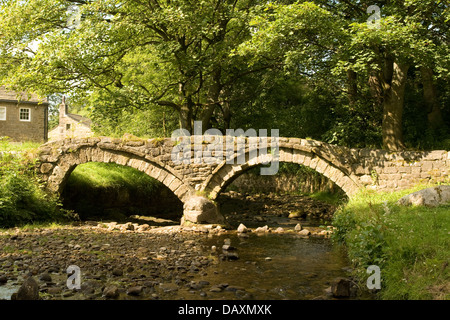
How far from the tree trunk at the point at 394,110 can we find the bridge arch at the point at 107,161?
639cm

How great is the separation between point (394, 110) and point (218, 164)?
5.78 meters

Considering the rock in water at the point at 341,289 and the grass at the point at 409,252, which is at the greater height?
the grass at the point at 409,252

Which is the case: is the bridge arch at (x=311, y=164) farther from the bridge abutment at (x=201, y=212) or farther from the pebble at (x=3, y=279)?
the pebble at (x=3, y=279)

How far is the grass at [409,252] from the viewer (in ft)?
15.8

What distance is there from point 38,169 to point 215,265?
812 cm

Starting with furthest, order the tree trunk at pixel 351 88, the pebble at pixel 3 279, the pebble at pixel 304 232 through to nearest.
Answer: the tree trunk at pixel 351 88 < the pebble at pixel 304 232 < the pebble at pixel 3 279

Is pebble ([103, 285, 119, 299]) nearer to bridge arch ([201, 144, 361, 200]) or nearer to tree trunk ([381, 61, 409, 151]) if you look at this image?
bridge arch ([201, 144, 361, 200])

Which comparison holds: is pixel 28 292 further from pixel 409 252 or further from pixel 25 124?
pixel 25 124

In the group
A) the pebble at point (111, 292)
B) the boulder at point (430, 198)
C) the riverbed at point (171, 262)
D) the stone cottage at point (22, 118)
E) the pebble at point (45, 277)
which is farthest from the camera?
the stone cottage at point (22, 118)

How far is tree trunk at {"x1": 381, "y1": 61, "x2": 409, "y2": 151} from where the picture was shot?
13.1m

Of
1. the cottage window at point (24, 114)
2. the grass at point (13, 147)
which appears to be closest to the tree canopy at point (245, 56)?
the grass at point (13, 147)

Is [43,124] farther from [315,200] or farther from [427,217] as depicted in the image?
[427,217]

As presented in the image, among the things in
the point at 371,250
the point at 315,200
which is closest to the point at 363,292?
the point at 371,250

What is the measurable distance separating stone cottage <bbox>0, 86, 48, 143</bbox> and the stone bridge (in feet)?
52.2
